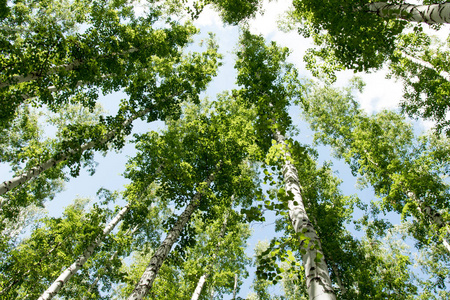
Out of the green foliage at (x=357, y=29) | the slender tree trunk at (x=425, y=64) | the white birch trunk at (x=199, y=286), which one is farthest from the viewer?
Answer: the slender tree trunk at (x=425, y=64)

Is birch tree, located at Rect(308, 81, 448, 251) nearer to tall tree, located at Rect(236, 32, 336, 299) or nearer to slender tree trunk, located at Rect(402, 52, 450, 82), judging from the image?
slender tree trunk, located at Rect(402, 52, 450, 82)

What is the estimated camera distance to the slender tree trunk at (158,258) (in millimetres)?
5178

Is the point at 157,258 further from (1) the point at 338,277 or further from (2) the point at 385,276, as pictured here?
(2) the point at 385,276

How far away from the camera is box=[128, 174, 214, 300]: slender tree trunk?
17.0ft

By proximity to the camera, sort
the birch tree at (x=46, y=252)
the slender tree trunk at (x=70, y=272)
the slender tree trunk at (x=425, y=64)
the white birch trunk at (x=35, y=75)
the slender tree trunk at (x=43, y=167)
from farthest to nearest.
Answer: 1. the slender tree trunk at (x=425, y=64)
2. the birch tree at (x=46, y=252)
3. the slender tree trunk at (x=70, y=272)
4. the slender tree trunk at (x=43, y=167)
5. the white birch trunk at (x=35, y=75)

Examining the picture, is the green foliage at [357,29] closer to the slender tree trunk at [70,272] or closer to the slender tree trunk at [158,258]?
the slender tree trunk at [158,258]

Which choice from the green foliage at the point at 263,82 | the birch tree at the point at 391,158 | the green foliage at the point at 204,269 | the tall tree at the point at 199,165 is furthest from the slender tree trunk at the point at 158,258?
the birch tree at the point at 391,158

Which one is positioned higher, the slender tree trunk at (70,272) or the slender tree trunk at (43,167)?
the slender tree trunk at (43,167)

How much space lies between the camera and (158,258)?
596 cm

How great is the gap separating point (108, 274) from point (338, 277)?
1123 cm

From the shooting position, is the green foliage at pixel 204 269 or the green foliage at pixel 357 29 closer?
the green foliage at pixel 357 29

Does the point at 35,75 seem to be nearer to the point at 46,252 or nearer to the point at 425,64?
the point at 46,252

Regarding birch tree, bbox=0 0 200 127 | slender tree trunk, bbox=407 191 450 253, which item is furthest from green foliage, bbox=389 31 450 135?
birch tree, bbox=0 0 200 127

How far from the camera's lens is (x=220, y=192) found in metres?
9.08
